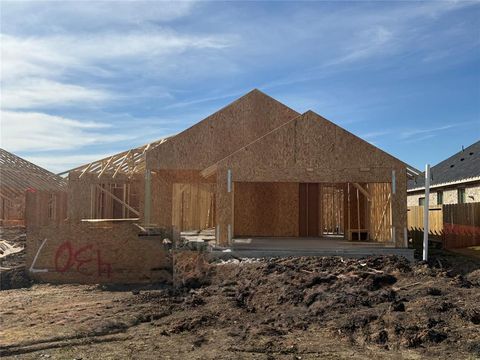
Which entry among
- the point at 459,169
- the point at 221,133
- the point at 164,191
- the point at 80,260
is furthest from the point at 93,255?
the point at 459,169

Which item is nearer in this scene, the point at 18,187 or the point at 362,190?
the point at 362,190

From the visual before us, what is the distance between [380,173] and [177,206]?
38.1 feet

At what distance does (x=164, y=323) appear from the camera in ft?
28.9

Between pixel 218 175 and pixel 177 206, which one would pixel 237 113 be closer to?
pixel 218 175

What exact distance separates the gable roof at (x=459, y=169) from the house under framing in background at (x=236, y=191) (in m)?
6.16

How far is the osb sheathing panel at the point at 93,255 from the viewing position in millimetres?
14375

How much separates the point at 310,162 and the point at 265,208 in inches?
223

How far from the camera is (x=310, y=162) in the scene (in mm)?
15273

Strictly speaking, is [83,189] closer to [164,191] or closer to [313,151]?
[164,191]

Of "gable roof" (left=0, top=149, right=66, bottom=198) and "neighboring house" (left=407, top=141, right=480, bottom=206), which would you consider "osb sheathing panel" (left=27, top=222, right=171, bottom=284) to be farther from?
"neighboring house" (left=407, top=141, right=480, bottom=206)

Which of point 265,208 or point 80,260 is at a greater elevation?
point 265,208

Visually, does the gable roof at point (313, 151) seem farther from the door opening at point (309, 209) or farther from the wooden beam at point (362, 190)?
the door opening at point (309, 209)

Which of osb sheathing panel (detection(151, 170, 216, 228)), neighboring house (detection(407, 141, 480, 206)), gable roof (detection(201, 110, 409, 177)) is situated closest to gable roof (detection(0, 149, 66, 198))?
osb sheathing panel (detection(151, 170, 216, 228))

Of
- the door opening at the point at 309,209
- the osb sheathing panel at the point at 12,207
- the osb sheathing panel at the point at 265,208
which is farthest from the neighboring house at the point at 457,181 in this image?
the osb sheathing panel at the point at 12,207
